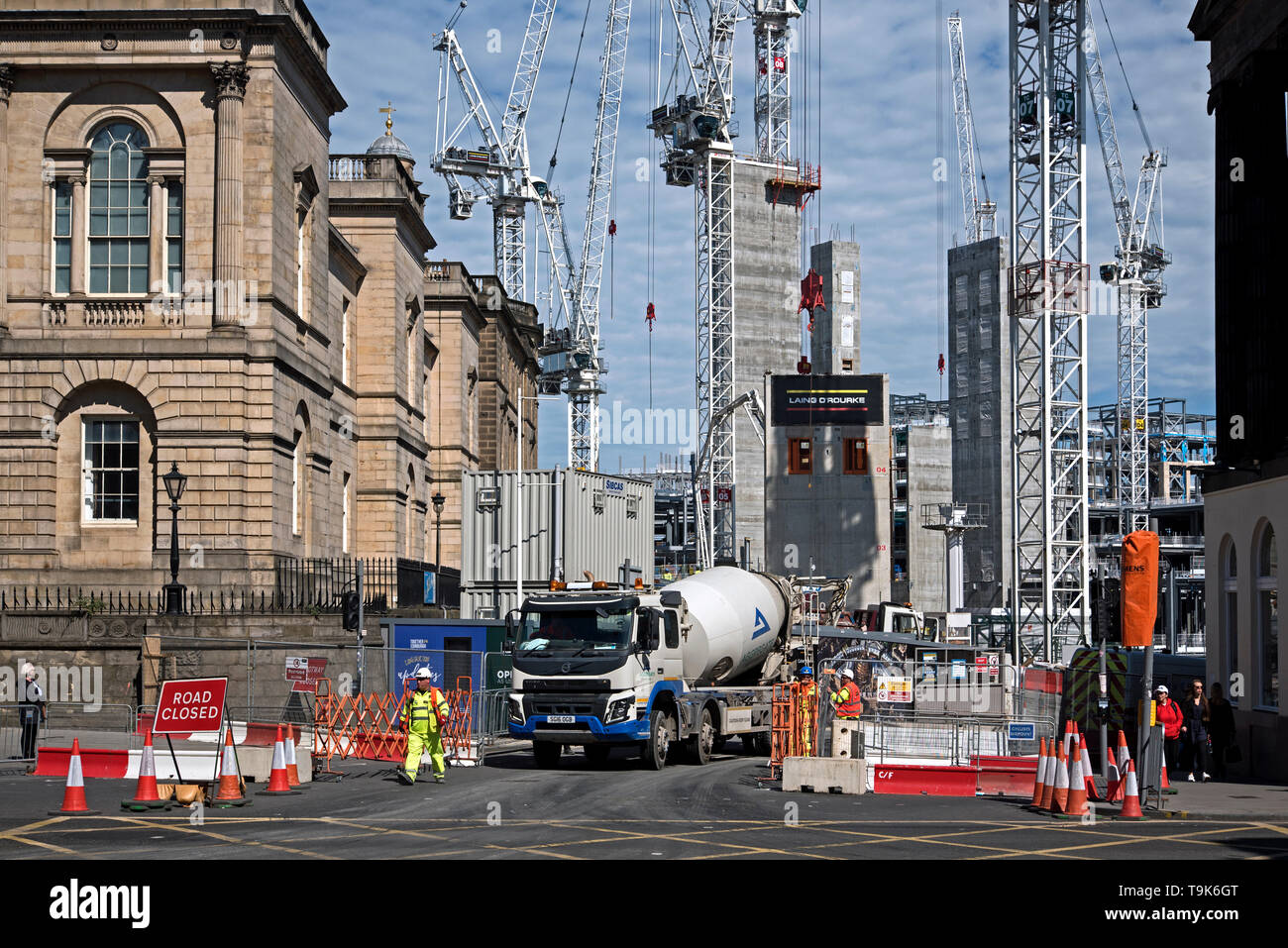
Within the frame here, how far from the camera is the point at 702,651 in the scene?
28.5m

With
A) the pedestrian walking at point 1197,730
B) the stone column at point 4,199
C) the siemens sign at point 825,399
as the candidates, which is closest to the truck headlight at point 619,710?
the pedestrian walking at point 1197,730

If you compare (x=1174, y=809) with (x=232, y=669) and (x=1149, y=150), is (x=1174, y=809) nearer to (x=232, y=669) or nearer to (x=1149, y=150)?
(x=232, y=669)

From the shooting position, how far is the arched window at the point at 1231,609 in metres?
Answer: 28.4

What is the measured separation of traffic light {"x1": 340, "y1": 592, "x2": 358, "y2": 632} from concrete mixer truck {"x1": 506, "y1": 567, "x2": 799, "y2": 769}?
620 cm

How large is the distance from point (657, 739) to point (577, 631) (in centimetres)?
230

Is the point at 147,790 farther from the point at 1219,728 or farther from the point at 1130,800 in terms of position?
the point at 1219,728

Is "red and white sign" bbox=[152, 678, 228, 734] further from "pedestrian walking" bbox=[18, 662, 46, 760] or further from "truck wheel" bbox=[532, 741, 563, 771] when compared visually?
"truck wheel" bbox=[532, 741, 563, 771]

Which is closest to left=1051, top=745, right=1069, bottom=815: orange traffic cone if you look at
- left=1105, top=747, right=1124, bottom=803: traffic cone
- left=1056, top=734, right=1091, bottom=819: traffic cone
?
left=1056, top=734, right=1091, bottom=819: traffic cone

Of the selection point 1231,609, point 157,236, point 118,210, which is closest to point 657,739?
point 1231,609

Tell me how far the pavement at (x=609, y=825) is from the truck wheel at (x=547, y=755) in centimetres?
214

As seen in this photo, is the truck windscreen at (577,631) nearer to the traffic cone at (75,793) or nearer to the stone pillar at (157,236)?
the traffic cone at (75,793)
